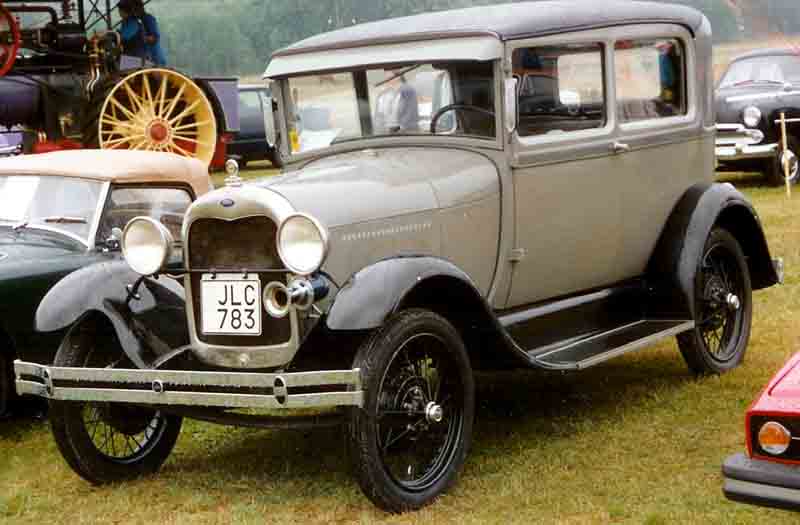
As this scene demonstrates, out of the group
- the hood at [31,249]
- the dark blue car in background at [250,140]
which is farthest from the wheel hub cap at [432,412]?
the dark blue car in background at [250,140]

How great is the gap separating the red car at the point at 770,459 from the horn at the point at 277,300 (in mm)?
1744

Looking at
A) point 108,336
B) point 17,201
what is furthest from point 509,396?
point 17,201

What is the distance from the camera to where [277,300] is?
4.64m

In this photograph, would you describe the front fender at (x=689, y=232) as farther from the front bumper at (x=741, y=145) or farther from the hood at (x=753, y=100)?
the hood at (x=753, y=100)

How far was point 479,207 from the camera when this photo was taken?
523cm

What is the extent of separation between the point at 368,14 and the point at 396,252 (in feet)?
39.0

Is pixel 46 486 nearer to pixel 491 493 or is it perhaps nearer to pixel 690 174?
pixel 491 493

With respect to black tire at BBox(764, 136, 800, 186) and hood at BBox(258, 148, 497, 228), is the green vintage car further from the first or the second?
black tire at BBox(764, 136, 800, 186)

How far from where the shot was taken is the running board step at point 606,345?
17.5ft

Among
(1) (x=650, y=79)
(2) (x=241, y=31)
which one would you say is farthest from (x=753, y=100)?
(2) (x=241, y=31)

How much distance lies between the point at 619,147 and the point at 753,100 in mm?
9916

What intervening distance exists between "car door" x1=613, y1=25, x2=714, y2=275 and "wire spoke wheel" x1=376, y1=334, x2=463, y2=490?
1579 mm

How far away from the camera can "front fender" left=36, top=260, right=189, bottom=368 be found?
16.2 feet

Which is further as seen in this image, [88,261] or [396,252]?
[88,261]
